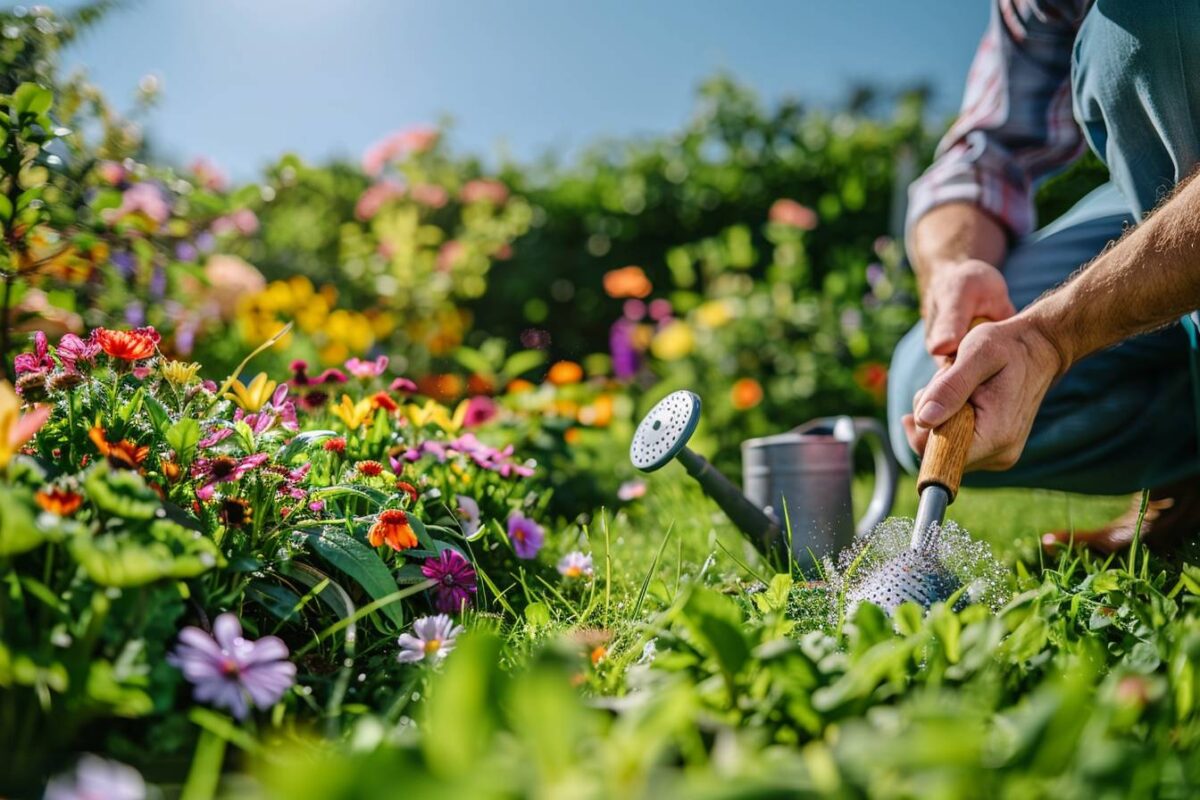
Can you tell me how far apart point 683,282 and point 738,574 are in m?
2.84

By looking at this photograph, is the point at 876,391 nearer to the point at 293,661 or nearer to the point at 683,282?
the point at 683,282

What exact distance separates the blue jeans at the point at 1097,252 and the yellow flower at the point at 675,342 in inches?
62.0

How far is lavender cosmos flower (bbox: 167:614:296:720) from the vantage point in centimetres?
79

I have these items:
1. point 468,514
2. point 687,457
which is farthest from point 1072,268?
point 468,514

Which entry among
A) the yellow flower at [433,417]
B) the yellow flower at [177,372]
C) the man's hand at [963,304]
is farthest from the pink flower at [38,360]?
the man's hand at [963,304]

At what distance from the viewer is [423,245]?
16.0 ft

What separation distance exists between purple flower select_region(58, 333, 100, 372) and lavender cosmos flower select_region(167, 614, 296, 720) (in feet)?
1.61

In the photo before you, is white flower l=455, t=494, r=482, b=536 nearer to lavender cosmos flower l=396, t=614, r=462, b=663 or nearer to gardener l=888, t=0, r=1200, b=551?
lavender cosmos flower l=396, t=614, r=462, b=663

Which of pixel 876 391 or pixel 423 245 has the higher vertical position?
pixel 423 245

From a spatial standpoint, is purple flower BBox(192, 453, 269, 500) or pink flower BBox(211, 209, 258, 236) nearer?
purple flower BBox(192, 453, 269, 500)

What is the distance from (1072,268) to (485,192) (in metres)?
3.37

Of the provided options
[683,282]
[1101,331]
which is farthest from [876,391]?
[1101,331]

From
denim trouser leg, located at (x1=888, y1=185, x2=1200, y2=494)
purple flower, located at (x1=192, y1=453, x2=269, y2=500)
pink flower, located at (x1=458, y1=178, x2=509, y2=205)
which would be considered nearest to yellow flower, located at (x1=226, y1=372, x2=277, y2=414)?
purple flower, located at (x1=192, y1=453, x2=269, y2=500)

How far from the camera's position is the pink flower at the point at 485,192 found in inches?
186
